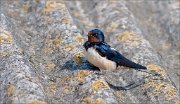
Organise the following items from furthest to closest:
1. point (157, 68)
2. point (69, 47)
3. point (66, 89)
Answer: point (69, 47) < point (157, 68) < point (66, 89)

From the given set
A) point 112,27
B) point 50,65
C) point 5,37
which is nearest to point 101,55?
point 50,65

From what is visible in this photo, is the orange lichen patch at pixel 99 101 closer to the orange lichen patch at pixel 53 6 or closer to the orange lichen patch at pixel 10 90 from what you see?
the orange lichen patch at pixel 10 90

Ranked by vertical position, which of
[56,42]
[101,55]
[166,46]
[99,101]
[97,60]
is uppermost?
[56,42]

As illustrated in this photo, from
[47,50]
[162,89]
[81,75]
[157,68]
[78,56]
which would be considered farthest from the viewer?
[47,50]

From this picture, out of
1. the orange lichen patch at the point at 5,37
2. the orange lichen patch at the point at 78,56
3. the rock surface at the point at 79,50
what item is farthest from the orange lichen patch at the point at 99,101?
the orange lichen patch at the point at 5,37

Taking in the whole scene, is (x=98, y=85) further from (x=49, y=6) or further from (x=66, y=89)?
(x=49, y=6)

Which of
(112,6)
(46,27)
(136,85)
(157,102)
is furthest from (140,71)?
(112,6)
